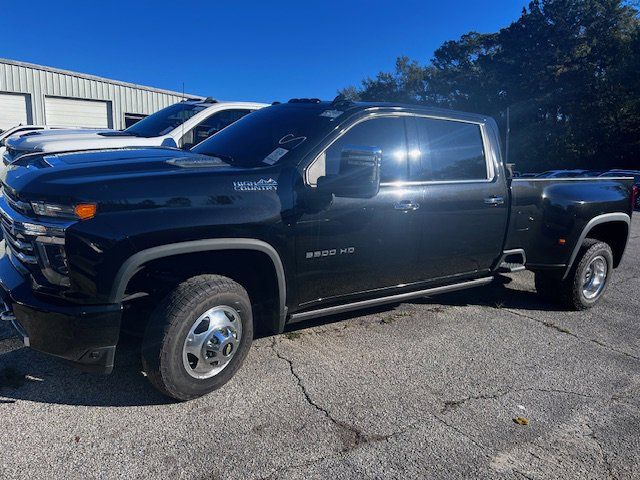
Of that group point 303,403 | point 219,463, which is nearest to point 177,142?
point 303,403

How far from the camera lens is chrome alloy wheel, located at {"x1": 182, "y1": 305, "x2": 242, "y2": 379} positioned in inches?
127

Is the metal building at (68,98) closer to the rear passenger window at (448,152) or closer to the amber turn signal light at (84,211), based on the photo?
the rear passenger window at (448,152)

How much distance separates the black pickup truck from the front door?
0.04 feet

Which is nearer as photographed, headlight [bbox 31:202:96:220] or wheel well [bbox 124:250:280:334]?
headlight [bbox 31:202:96:220]

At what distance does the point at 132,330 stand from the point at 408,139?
2534 millimetres

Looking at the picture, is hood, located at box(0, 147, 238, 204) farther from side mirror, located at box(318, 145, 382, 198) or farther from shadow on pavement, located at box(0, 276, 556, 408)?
shadow on pavement, located at box(0, 276, 556, 408)

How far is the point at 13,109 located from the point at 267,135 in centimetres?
2089

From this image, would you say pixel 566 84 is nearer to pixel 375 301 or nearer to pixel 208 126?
pixel 208 126

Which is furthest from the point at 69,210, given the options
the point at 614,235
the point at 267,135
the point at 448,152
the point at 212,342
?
the point at 614,235

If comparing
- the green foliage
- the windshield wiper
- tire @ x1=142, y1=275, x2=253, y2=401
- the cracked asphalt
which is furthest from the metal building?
the green foliage

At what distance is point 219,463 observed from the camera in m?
2.74

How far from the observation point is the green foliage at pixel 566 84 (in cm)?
4041

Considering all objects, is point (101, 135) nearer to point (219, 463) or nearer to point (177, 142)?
point (177, 142)

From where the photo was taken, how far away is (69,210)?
286cm
